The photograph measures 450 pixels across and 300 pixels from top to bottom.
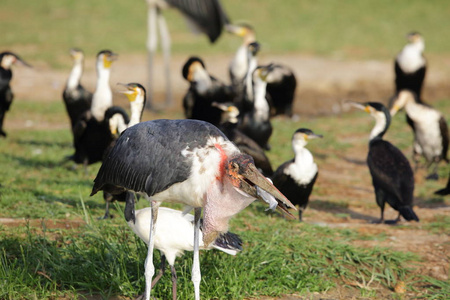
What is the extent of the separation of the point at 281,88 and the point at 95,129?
3639 mm

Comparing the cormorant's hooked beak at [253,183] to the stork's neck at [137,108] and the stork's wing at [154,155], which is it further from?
the stork's neck at [137,108]

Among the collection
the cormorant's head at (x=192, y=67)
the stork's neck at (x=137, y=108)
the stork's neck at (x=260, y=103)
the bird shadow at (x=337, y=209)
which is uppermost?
the stork's neck at (x=137, y=108)

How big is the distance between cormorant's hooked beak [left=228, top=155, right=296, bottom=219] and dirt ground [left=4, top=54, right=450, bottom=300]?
1274 mm

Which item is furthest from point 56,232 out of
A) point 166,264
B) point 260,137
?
point 260,137

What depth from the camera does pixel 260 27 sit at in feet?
56.1

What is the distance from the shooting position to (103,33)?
15.7m

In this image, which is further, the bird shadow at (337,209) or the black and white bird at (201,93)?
the black and white bird at (201,93)

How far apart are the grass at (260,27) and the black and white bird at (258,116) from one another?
21.0 ft

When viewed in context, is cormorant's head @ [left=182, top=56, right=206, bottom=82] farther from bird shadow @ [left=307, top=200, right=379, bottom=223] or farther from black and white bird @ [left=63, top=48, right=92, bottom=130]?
bird shadow @ [left=307, top=200, right=379, bottom=223]

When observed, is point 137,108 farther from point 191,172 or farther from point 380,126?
point 380,126

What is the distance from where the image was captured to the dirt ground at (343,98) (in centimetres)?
484

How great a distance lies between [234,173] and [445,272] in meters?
2.18

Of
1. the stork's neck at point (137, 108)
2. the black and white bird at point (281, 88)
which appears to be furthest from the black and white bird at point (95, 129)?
the black and white bird at point (281, 88)

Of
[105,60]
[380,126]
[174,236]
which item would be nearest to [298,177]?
[380,126]
